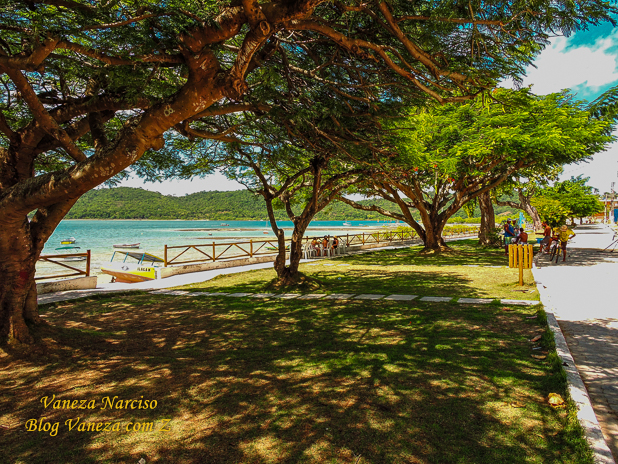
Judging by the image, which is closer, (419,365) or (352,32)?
(419,365)

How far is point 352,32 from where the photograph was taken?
5.59 m

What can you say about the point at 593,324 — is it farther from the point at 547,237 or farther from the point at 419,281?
the point at 547,237

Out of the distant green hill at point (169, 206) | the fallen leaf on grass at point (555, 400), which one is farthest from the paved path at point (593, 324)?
the distant green hill at point (169, 206)

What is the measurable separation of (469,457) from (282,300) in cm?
680

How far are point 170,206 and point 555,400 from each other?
481 ft

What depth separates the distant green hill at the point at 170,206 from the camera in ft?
404

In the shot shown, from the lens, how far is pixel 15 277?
16.2ft

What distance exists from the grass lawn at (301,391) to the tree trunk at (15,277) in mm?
Result: 340

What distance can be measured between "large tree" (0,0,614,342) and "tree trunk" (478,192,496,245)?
2140 centimetres

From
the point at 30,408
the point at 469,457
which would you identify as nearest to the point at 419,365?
the point at 469,457

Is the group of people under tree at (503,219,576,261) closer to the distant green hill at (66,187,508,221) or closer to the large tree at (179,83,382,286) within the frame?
the large tree at (179,83,382,286)

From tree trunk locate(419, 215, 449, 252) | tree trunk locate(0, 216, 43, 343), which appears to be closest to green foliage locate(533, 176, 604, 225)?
tree trunk locate(419, 215, 449, 252)

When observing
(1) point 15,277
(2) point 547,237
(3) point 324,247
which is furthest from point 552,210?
(1) point 15,277

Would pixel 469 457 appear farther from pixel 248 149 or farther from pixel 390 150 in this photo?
pixel 248 149
